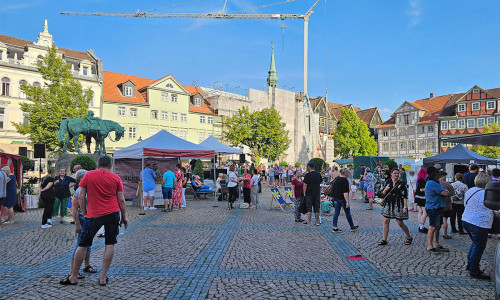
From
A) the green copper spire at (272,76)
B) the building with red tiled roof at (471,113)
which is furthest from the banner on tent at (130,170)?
the green copper spire at (272,76)

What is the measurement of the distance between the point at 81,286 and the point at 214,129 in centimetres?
4842

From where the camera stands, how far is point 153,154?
48.4ft

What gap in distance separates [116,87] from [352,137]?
36509 millimetres

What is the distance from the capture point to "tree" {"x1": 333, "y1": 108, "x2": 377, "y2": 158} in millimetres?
59312

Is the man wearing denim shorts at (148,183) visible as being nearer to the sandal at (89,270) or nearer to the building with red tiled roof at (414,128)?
the sandal at (89,270)

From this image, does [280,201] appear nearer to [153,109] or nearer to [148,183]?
[148,183]

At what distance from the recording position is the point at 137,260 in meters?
6.53

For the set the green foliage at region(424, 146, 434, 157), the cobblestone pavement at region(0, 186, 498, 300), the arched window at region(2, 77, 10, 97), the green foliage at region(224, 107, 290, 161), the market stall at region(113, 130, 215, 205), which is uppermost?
the arched window at region(2, 77, 10, 97)

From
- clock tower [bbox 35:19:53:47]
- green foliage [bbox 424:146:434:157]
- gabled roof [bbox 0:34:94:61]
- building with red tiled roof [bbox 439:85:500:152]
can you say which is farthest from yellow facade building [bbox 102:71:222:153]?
building with red tiled roof [bbox 439:85:500:152]

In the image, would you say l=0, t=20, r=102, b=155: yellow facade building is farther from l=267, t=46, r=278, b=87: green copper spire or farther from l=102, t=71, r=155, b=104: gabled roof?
l=267, t=46, r=278, b=87: green copper spire

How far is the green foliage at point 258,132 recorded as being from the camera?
48.4 meters

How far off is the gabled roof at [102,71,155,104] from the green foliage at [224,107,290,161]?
11.8 meters

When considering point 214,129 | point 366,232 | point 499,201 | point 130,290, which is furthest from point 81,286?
point 214,129

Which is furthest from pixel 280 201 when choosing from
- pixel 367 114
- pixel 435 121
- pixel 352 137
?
pixel 367 114
